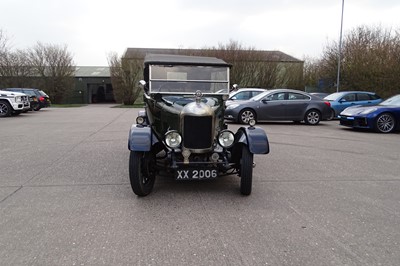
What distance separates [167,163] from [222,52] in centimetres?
2810

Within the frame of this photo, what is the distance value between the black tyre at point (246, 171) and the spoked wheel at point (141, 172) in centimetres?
132

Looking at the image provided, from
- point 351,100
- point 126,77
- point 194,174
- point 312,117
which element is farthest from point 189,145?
point 126,77

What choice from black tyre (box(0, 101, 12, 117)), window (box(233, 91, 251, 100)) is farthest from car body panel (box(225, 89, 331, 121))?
black tyre (box(0, 101, 12, 117))

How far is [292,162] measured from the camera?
6.45 meters

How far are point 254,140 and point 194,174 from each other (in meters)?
0.99

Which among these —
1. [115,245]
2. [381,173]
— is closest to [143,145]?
[115,245]

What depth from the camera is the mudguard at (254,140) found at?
4.33 metres

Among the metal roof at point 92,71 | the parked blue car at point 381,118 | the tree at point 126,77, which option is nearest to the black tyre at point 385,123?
the parked blue car at point 381,118

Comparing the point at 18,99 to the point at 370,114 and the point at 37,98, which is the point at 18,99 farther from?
the point at 370,114

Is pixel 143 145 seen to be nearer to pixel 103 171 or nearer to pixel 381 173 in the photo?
pixel 103 171

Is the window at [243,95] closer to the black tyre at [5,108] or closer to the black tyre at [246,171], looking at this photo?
the black tyre at [246,171]

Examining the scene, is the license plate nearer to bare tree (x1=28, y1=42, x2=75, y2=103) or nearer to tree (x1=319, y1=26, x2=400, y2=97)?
tree (x1=319, y1=26, x2=400, y2=97)

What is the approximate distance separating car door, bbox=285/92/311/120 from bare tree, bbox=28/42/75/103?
95.8 feet

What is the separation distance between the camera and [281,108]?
12.7 m
